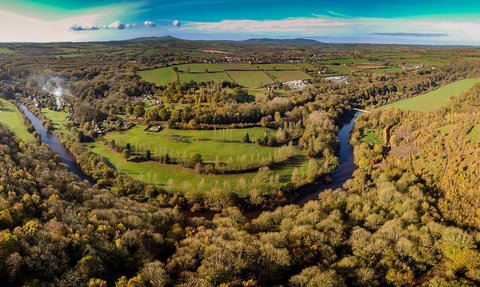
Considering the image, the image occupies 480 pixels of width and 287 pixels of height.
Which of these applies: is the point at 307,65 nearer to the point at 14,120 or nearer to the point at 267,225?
the point at 14,120

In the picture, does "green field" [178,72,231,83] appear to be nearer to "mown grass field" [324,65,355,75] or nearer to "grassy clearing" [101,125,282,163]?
"grassy clearing" [101,125,282,163]

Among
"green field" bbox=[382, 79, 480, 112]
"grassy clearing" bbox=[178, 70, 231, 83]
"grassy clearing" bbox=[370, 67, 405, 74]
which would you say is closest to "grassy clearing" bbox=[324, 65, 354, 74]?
"grassy clearing" bbox=[370, 67, 405, 74]

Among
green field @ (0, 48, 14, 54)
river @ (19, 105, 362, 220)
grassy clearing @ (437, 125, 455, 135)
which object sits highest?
green field @ (0, 48, 14, 54)

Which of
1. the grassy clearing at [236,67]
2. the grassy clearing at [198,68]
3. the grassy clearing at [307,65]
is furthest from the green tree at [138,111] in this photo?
the grassy clearing at [307,65]

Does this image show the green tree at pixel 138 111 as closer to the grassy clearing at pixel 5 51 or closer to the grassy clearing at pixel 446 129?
the grassy clearing at pixel 446 129

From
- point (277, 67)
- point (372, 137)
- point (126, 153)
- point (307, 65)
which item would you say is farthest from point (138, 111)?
point (307, 65)

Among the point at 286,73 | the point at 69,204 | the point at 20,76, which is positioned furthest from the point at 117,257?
the point at 20,76
